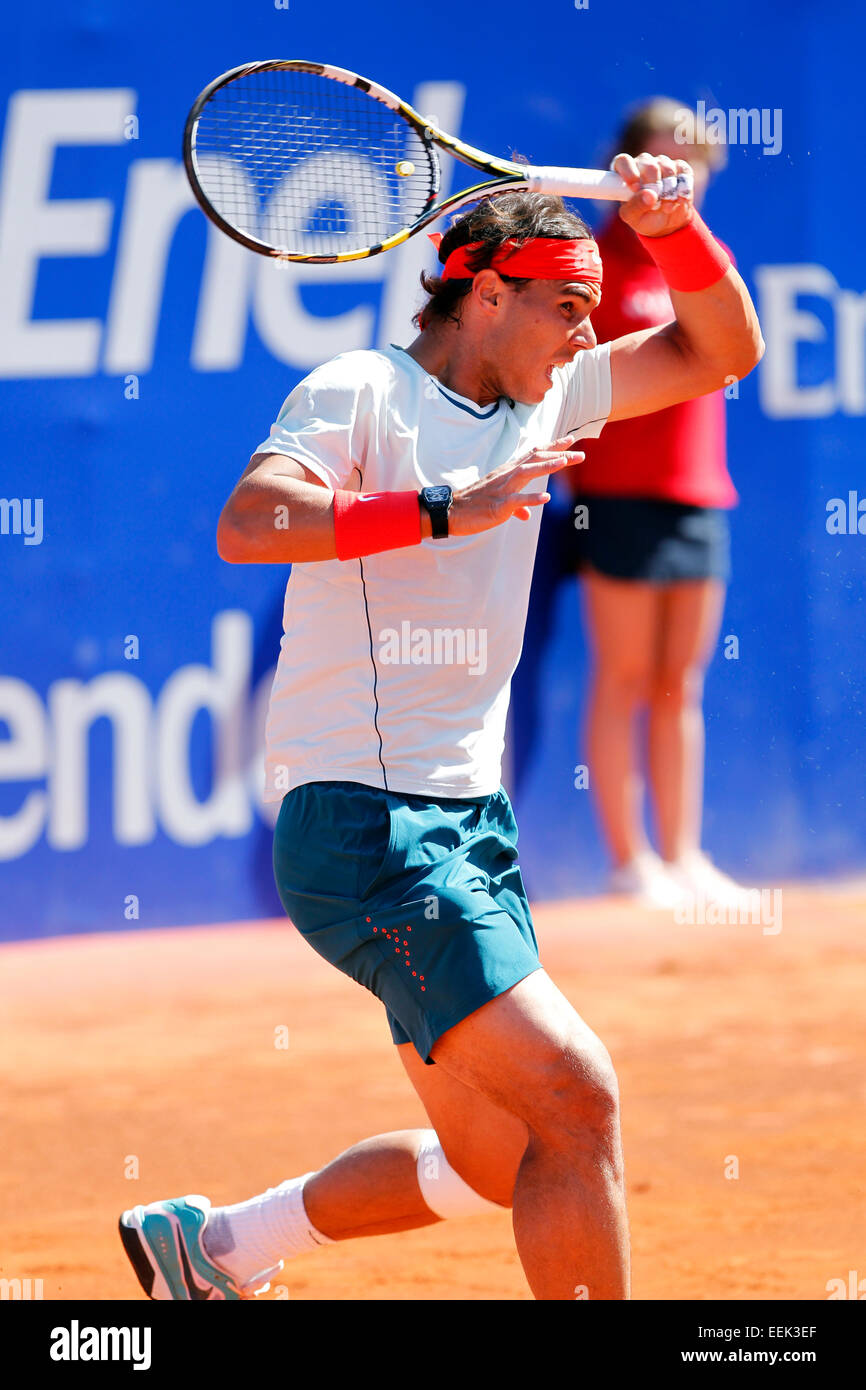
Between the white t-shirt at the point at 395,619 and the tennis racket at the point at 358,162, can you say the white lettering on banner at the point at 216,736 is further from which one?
the white t-shirt at the point at 395,619

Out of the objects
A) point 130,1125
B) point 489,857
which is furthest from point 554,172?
point 130,1125

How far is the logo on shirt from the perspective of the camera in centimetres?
236

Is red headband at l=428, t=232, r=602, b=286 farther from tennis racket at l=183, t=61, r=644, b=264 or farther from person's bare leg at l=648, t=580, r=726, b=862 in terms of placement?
person's bare leg at l=648, t=580, r=726, b=862

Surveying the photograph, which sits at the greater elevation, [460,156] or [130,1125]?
[460,156]

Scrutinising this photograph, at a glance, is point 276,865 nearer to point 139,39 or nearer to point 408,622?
point 408,622

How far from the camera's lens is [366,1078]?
14.5 feet

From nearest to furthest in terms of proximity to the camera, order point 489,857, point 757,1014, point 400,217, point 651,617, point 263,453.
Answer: point 263,453 < point 489,857 < point 400,217 < point 757,1014 < point 651,617

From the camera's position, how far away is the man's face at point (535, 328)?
2467mm

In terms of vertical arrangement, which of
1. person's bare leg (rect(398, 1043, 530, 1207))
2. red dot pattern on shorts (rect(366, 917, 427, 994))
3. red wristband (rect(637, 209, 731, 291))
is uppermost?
red wristband (rect(637, 209, 731, 291))

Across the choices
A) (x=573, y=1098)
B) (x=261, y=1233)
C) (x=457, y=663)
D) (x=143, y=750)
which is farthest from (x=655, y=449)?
(x=573, y=1098)

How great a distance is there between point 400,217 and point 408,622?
3.32 ft

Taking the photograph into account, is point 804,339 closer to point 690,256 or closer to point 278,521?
point 690,256

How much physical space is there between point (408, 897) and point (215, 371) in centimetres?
311

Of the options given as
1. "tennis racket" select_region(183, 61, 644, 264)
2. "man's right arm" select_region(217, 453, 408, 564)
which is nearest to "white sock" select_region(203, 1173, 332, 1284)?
"man's right arm" select_region(217, 453, 408, 564)
